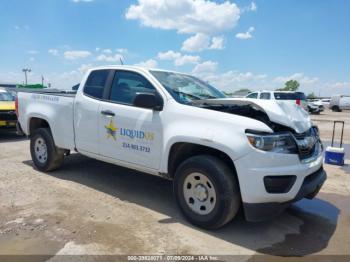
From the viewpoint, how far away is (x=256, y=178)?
3541mm

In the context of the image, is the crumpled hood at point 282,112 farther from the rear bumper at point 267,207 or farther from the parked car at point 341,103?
the parked car at point 341,103

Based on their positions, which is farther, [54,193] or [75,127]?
[75,127]

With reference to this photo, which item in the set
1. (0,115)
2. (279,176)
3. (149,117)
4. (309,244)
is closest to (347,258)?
(309,244)

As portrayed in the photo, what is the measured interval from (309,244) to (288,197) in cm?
60

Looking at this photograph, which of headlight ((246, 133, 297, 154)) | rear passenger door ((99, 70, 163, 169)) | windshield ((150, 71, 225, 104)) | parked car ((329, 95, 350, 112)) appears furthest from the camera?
parked car ((329, 95, 350, 112))

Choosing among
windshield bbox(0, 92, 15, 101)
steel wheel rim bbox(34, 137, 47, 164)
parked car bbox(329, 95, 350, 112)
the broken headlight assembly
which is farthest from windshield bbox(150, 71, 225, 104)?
parked car bbox(329, 95, 350, 112)

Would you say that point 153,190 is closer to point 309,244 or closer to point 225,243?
point 225,243

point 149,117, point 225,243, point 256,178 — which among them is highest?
point 149,117

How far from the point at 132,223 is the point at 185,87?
6.62ft

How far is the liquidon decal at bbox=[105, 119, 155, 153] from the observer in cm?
448

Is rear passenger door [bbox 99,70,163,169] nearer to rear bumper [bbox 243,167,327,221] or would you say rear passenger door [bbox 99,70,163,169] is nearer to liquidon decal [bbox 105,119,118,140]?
liquidon decal [bbox 105,119,118,140]

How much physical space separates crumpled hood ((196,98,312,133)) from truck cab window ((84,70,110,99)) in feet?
6.63

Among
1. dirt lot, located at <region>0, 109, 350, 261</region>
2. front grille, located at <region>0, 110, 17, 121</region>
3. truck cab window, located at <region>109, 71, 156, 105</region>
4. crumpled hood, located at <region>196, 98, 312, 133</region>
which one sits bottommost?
dirt lot, located at <region>0, 109, 350, 261</region>

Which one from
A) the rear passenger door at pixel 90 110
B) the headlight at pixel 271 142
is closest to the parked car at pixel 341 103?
the rear passenger door at pixel 90 110
